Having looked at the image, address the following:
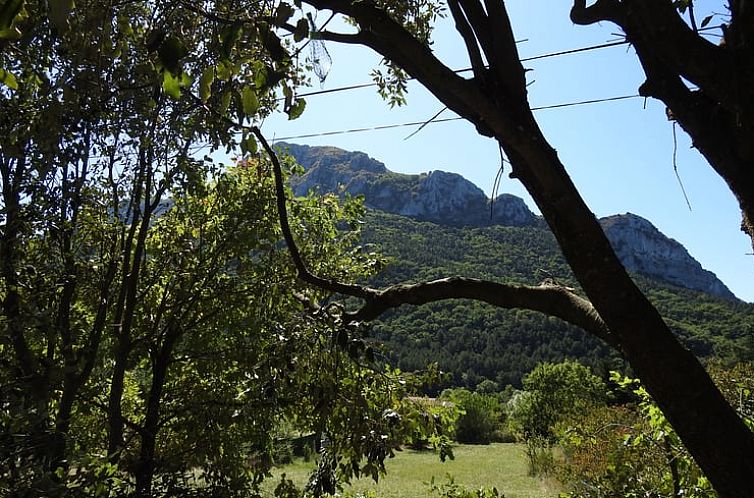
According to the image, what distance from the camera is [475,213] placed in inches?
4926

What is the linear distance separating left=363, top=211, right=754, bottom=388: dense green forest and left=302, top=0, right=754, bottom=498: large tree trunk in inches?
2305

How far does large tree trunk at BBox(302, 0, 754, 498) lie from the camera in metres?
1.54

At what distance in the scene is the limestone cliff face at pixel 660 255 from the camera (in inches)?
4488

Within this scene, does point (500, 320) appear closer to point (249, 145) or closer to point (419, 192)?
point (419, 192)

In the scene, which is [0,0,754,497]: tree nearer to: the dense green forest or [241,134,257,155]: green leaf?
[241,134,257,155]: green leaf

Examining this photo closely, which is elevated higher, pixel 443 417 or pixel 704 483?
pixel 443 417

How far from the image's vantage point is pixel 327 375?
7.51 ft

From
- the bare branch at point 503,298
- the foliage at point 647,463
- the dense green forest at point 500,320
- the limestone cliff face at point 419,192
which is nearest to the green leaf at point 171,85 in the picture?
the bare branch at point 503,298

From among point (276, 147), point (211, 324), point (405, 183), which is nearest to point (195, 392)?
point (211, 324)

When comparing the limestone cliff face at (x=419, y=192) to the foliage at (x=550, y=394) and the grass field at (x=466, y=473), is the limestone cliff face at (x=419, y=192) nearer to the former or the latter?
the foliage at (x=550, y=394)

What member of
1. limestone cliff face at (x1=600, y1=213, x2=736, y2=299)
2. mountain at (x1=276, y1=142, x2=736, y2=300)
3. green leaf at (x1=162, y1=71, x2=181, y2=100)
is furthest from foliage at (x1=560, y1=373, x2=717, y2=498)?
limestone cliff face at (x1=600, y1=213, x2=736, y2=299)

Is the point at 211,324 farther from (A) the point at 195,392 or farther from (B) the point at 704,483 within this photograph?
(B) the point at 704,483

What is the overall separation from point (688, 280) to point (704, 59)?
13266 centimetres

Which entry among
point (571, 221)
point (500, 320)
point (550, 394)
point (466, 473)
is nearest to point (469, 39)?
point (571, 221)
